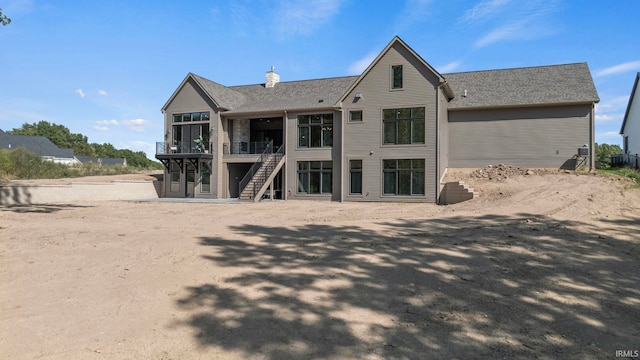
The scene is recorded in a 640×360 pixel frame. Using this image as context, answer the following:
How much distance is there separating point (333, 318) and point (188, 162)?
25051mm

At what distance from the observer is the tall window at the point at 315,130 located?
24797mm

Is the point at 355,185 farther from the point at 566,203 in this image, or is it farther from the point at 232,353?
the point at 232,353

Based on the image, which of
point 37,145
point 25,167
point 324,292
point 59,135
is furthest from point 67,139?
Answer: point 324,292

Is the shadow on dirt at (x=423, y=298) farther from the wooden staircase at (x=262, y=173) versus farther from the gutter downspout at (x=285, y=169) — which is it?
the gutter downspout at (x=285, y=169)

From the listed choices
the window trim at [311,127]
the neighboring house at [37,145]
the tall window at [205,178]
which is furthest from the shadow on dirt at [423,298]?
the neighboring house at [37,145]

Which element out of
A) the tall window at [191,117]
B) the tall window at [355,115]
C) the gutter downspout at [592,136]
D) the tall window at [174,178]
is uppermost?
the tall window at [191,117]

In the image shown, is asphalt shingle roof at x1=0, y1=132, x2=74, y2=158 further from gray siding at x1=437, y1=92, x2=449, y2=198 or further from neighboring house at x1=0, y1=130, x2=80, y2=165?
gray siding at x1=437, y1=92, x2=449, y2=198

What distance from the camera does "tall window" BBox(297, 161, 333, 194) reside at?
24.6 metres

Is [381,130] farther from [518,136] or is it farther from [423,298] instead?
[423,298]

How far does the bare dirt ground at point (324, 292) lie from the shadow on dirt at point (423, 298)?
0.03 metres

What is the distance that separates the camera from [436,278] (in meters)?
6.95

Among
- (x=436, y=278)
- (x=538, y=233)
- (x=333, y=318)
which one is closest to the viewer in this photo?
(x=333, y=318)

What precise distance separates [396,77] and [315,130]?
581 cm

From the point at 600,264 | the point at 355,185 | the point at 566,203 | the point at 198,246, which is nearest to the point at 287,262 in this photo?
the point at 198,246
